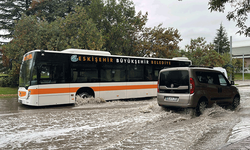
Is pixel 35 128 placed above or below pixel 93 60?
below

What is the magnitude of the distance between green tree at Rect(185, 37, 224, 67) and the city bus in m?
22.2

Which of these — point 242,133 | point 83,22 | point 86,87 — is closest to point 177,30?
point 83,22

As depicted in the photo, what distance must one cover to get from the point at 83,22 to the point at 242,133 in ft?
62.3

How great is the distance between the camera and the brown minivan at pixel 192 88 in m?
8.18

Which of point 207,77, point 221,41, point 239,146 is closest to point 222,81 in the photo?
point 207,77

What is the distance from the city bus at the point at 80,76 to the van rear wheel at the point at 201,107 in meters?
6.13

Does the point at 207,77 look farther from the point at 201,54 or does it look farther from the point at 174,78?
the point at 201,54

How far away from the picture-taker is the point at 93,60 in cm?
1280

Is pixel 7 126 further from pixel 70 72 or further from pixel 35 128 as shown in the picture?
pixel 70 72

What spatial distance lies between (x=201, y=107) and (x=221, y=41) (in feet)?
281

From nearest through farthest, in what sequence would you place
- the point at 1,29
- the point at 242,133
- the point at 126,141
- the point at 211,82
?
the point at 126,141
the point at 242,133
the point at 211,82
the point at 1,29

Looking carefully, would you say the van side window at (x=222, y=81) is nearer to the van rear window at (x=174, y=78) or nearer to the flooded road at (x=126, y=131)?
the flooded road at (x=126, y=131)

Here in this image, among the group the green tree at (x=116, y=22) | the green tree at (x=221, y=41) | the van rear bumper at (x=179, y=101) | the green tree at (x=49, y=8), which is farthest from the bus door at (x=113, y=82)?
the green tree at (x=221, y=41)

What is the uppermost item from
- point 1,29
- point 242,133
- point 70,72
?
point 1,29
